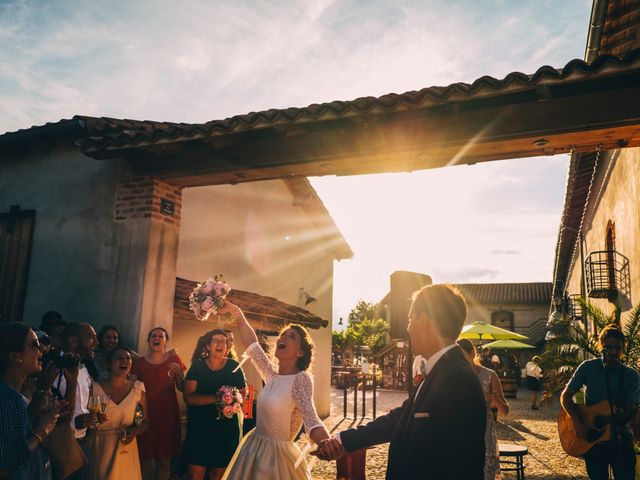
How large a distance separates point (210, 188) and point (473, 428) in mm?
7929

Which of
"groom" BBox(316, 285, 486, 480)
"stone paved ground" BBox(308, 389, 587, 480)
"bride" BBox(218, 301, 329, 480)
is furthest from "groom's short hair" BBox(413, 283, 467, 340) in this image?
"stone paved ground" BBox(308, 389, 587, 480)

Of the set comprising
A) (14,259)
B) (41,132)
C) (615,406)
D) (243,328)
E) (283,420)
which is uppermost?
(41,132)

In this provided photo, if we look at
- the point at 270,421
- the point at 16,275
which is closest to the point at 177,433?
the point at 270,421

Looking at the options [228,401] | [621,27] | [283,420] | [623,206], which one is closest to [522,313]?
[623,206]

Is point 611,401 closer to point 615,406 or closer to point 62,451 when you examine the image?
point 615,406

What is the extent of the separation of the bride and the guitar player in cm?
301

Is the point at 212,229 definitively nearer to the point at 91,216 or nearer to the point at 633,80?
the point at 91,216

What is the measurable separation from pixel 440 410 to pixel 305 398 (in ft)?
5.87

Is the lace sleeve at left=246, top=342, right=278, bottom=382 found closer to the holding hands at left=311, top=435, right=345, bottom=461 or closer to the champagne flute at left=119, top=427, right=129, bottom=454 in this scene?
the holding hands at left=311, top=435, right=345, bottom=461

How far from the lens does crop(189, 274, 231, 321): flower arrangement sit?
4676mm

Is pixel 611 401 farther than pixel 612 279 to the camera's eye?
No

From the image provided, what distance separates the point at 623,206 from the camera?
31.1 feet

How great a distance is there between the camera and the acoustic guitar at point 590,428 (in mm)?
5137

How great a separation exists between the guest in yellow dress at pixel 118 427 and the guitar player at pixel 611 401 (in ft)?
14.5
